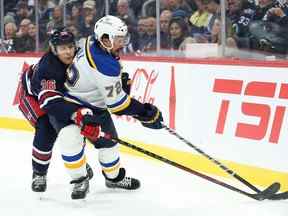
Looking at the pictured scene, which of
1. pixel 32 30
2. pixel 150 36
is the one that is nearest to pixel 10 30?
pixel 32 30

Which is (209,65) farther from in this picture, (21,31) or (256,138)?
(21,31)

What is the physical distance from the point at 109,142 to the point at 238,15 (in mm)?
1530

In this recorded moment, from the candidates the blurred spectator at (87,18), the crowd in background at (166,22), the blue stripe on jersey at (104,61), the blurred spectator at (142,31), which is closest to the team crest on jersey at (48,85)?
the blue stripe on jersey at (104,61)

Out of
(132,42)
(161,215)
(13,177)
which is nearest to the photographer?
(161,215)

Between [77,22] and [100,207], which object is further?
[77,22]

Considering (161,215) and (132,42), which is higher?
(132,42)

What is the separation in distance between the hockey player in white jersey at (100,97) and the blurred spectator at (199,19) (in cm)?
159

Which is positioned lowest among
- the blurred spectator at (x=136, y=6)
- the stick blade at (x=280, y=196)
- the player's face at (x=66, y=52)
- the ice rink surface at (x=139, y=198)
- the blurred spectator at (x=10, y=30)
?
the ice rink surface at (x=139, y=198)

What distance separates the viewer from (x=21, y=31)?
23.2ft

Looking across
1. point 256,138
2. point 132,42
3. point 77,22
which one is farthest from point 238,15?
point 77,22

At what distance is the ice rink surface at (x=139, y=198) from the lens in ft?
10.5

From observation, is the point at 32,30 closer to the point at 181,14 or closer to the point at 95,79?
the point at 181,14

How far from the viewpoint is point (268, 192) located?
3.35 metres

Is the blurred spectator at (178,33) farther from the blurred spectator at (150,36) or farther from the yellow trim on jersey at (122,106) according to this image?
the yellow trim on jersey at (122,106)
